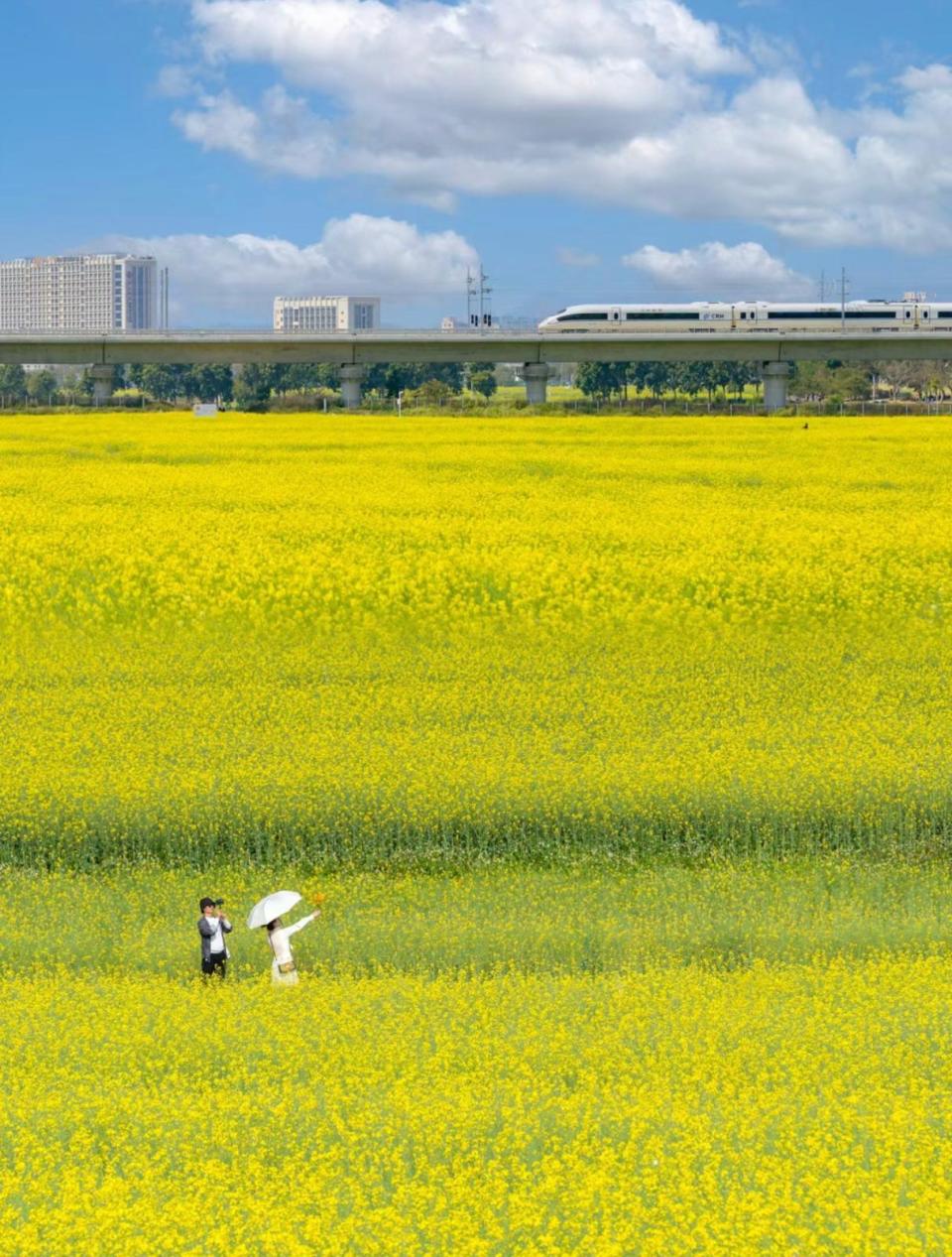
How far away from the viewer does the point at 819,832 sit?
1540cm

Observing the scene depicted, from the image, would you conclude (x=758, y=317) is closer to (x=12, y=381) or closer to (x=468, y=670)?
(x=468, y=670)

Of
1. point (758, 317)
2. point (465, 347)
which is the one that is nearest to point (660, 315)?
point (758, 317)

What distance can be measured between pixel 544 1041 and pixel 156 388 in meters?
169

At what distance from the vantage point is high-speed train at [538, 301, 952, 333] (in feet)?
352

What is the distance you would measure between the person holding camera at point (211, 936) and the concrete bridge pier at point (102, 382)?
9337 centimetres

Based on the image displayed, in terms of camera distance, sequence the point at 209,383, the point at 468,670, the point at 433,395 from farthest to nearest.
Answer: the point at 209,383, the point at 433,395, the point at 468,670

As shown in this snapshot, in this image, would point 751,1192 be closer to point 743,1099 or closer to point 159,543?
point 743,1099

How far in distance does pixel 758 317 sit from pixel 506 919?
336 feet

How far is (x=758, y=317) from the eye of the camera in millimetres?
110500

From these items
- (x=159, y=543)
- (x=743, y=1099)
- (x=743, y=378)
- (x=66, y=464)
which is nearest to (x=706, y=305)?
(x=743, y=378)

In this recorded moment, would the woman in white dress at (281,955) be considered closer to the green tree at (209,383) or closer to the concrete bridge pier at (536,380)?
the concrete bridge pier at (536,380)

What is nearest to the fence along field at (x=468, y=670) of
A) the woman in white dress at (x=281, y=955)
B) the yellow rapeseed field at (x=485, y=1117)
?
the woman in white dress at (x=281, y=955)

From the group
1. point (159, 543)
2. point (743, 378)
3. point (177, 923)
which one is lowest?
point (177, 923)

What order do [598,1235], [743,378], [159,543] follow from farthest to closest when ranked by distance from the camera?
[743,378], [159,543], [598,1235]
